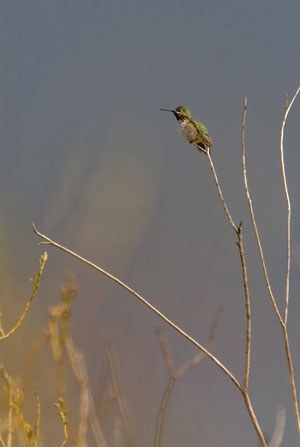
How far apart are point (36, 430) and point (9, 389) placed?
0.12 metres

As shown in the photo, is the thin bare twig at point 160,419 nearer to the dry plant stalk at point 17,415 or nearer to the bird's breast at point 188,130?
the dry plant stalk at point 17,415

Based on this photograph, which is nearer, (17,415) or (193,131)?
(17,415)

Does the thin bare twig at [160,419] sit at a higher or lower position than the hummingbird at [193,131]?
lower

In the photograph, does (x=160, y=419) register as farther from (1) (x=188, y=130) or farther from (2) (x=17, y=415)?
(1) (x=188, y=130)

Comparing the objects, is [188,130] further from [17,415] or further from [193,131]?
[17,415]

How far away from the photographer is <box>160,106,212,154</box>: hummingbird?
1108 millimetres

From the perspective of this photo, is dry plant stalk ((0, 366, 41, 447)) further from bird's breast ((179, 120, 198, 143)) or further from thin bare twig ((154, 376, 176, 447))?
bird's breast ((179, 120, 198, 143))

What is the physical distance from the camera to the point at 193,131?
1111 millimetres

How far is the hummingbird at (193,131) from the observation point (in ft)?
3.64

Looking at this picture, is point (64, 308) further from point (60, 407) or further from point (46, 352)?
point (46, 352)

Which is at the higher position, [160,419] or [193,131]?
[193,131]

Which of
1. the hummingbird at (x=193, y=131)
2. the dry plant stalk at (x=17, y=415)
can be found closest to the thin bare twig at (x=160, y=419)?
the dry plant stalk at (x=17, y=415)

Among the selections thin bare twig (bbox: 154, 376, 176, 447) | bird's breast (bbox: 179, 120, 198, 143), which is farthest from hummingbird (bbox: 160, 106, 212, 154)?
thin bare twig (bbox: 154, 376, 176, 447)

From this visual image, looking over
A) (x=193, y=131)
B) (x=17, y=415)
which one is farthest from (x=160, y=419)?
(x=193, y=131)
